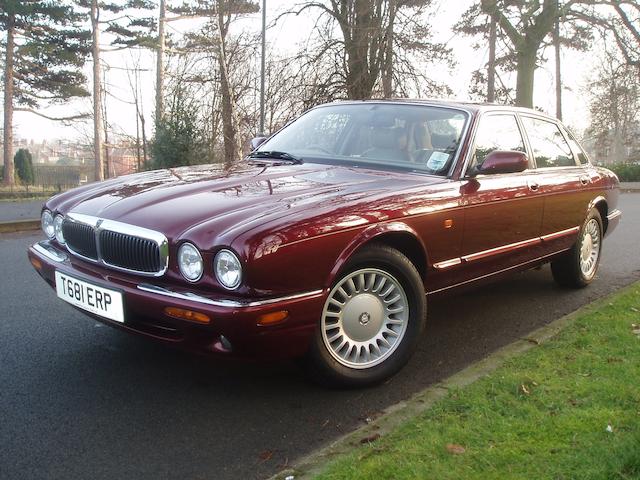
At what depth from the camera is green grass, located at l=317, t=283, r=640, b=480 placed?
2262mm

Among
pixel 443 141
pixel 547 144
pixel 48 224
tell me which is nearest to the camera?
pixel 48 224

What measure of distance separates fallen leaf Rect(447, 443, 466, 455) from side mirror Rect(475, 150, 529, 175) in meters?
1.92

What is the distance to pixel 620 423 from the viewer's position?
258cm

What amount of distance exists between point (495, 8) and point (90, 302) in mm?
18553

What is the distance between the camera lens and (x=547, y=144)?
5027mm

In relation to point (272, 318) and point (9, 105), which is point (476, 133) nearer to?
point (272, 318)

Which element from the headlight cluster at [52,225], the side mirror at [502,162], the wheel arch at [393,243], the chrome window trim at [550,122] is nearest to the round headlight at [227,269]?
the wheel arch at [393,243]

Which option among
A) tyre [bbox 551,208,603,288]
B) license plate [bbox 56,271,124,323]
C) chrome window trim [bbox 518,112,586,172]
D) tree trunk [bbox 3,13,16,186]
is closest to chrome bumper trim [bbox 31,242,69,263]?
license plate [bbox 56,271,124,323]

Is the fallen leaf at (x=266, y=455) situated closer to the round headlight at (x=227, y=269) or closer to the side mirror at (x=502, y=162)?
the round headlight at (x=227, y=269)

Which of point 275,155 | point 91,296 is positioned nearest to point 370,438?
point 91,296

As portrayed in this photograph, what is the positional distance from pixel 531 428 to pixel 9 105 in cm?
3502

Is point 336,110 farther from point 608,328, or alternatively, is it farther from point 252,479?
point 252,479

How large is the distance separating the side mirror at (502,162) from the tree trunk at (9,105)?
107ft

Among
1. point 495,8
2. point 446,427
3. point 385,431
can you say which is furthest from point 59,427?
point 495,8
